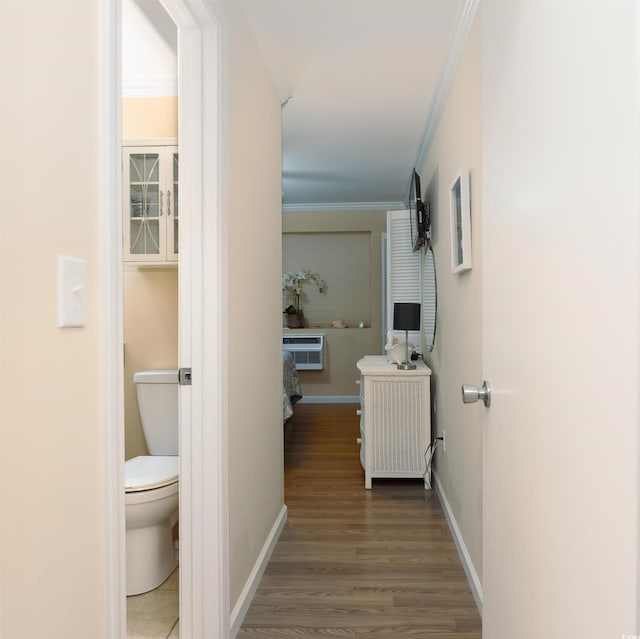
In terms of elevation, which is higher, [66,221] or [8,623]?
[66,221]

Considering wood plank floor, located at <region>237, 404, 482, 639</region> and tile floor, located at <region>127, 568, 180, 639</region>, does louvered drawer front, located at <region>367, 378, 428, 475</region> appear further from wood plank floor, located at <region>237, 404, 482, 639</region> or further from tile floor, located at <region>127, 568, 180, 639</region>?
tile floor, located at <region>127, 568, 180, 639</region>

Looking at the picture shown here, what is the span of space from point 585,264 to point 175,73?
2501mm

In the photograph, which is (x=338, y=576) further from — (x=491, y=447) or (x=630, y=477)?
(x=630, y=477)

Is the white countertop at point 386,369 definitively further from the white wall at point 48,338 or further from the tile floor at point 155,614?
the white wall at point 48,338

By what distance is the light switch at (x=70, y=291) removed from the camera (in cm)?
90

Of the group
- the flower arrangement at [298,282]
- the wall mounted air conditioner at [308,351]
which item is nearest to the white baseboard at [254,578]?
the wall mounted air conditioner at [308,351]

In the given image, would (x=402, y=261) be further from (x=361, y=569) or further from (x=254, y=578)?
(x=254, y=578)

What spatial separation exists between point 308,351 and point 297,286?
3.08 feet

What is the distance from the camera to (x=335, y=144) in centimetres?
421

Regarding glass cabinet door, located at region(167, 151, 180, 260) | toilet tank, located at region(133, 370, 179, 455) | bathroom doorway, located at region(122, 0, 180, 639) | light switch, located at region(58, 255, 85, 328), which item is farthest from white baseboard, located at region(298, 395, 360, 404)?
light switch, located at region(58, 255, 85, 328)

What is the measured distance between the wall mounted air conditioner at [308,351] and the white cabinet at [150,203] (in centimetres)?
427

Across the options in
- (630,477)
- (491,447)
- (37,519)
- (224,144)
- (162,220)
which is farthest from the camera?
(162,220)

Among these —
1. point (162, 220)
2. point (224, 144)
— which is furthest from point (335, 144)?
point (224, 144)

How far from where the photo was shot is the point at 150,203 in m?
2.61
